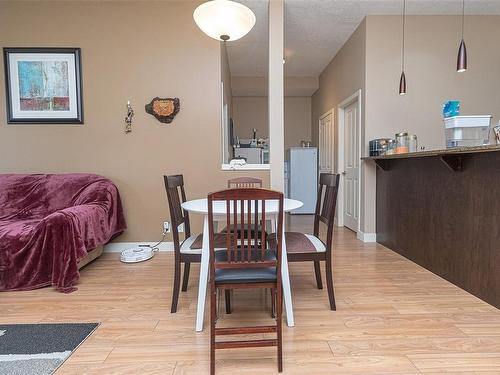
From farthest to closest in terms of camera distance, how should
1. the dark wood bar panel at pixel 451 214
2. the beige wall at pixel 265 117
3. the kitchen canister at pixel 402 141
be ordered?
1. the beige wall at pixel 265 117
2. the kitchen canister at pixel 402 141
3. the dark wood bar panel at pixel 451 214

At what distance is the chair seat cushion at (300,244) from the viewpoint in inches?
80.4

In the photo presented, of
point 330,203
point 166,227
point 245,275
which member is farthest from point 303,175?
point 245,275

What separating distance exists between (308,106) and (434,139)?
3755 millimetres

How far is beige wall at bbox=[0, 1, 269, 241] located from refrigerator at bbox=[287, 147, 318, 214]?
2818 millimetres

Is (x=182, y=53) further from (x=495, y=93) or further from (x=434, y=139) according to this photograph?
(x=495, y=93)

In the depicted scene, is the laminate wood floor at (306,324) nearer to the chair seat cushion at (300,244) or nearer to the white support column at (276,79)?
the chair seat cushion at (300,244)

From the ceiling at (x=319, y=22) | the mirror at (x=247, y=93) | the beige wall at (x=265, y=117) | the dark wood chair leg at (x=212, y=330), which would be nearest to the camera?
the dark wood chair leg at (x=212, y=330)

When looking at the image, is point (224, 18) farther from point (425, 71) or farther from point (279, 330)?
point (425, 71)

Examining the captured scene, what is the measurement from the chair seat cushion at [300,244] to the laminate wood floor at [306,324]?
429 mm

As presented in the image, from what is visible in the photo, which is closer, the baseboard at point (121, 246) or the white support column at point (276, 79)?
the white support column at point (276, 79)

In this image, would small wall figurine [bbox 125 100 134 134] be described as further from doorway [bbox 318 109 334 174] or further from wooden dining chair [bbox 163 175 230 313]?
doorway [bbox 318 109 334 174]

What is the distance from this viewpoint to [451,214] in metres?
2.56

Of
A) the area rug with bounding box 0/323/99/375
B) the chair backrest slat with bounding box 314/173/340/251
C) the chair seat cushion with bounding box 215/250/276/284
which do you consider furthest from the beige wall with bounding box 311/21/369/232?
the area rug with bounding box 0/323/99/375

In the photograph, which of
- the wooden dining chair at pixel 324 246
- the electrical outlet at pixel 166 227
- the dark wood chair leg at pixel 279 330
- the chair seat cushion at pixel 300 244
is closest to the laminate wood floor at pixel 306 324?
the dark wood chair leg at pixel 279 330
